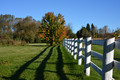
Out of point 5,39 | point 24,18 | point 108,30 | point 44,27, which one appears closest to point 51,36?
point 44,27

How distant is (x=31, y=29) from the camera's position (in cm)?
5659

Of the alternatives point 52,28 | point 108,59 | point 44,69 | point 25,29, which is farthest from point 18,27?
point 108,59

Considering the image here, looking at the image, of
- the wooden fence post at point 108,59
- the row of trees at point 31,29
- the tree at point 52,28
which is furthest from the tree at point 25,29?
the wooden fence post at point 108,59

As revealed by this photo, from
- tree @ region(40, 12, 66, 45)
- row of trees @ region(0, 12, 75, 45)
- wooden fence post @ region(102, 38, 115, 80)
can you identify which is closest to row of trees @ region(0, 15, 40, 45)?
row of trees @ region(0, 12, 75, 45)

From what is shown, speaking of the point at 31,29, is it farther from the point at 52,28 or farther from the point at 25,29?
the point at 52,28

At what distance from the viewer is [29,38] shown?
185ft

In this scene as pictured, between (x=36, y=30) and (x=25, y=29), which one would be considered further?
(x=36, y=30)

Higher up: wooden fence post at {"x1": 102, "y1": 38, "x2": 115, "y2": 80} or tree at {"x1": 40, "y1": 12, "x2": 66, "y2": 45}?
tree at {"x1": 40, "y1": 12, "x2": 66, "y2": 45}

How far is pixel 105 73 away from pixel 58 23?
91.2ft

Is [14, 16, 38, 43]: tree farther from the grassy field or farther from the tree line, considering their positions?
the grassy field

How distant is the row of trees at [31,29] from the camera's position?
99.9 ft

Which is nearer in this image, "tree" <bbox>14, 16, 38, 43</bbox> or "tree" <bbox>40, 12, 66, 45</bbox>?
"tree" <bbox>40, 12, 66, 45</bbox>

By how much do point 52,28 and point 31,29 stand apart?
28.3 meters

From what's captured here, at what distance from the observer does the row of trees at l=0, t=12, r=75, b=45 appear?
3045 cm
